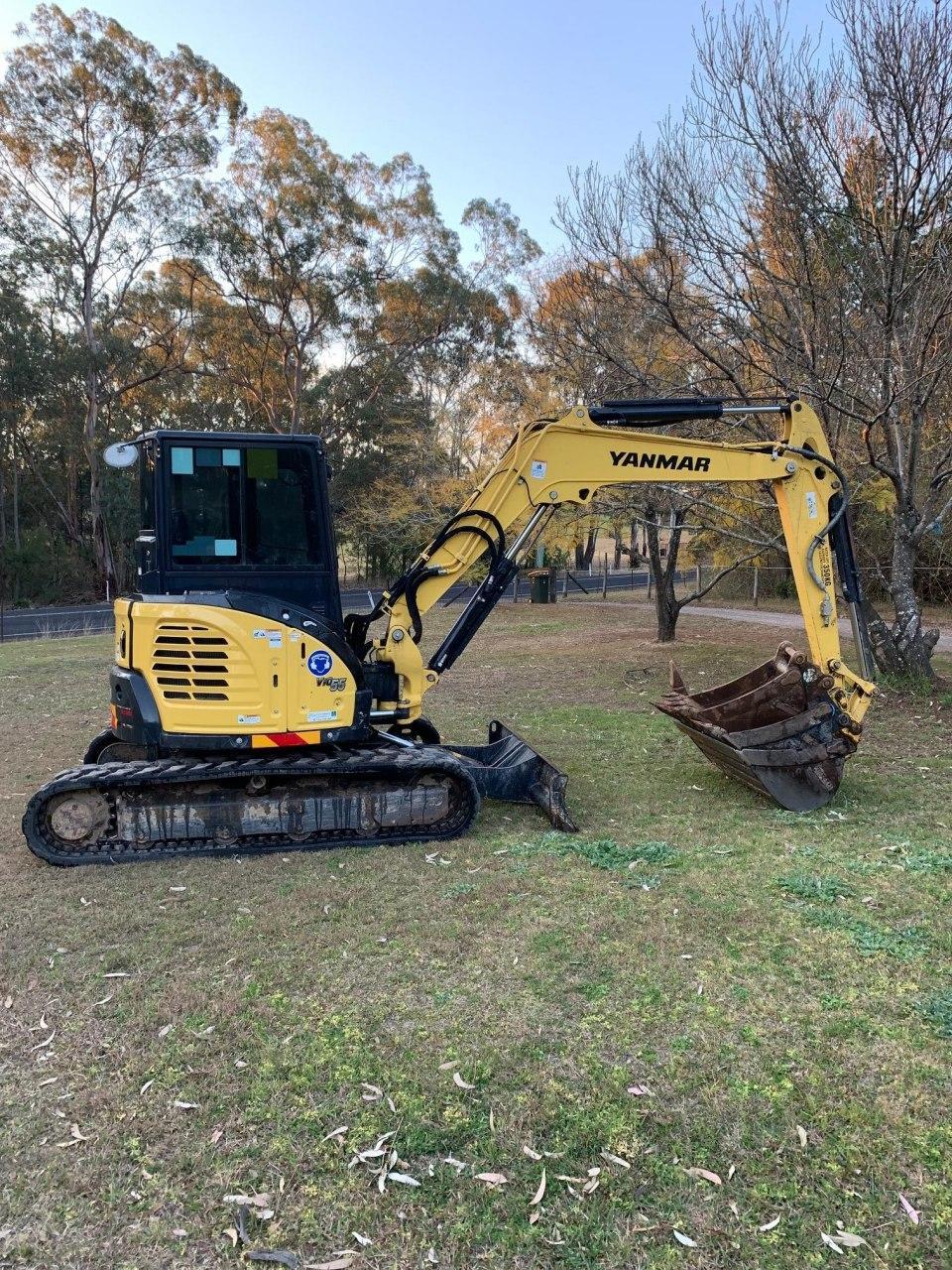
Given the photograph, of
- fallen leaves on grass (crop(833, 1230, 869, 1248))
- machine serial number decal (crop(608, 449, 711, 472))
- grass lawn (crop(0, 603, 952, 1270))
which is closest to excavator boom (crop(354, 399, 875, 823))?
machine serial number decal (crop(608, 449, 711, 472))

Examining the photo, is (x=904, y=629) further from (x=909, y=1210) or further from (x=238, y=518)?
(x=909, y=1210)

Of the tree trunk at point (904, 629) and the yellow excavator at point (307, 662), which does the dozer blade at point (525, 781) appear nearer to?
the yellow excavator at point (307, 662)

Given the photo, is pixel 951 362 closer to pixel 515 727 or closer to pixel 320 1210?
pixel 515 727

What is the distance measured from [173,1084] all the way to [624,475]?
493 cm

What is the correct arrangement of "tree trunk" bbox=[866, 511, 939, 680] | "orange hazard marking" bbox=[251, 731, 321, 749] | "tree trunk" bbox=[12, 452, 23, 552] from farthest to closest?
"tree trunk" bbox=[12, 452, 23, 552]
"tree trunk" bbox=[866, 511, 939, 680]
"orange hazard marking" bbox=[251, 731, 321, 749]

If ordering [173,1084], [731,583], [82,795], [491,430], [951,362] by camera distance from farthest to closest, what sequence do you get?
[731,583] → [491,430] → [951,362] → [82,795] → [173,1084]

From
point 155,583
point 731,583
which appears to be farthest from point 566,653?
point 731,583

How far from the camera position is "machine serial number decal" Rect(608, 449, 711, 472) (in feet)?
20.6

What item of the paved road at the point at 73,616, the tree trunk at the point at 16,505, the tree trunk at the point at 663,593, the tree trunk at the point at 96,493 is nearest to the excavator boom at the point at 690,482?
the tree trunk at the point at 663,593

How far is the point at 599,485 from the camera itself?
6.39 m

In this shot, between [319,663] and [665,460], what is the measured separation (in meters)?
3.06

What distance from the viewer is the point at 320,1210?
102 inches

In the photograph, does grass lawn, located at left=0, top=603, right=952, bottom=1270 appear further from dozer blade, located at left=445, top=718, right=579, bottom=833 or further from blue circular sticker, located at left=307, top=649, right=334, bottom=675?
blue circular sticker, located at left=307, top=649, right=334, bottom=675

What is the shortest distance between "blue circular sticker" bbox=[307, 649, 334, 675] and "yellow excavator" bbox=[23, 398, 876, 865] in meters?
0.02
